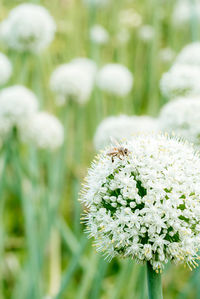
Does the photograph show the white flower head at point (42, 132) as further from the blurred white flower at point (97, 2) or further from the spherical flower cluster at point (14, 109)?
the blurred white flower at point (97, 2)

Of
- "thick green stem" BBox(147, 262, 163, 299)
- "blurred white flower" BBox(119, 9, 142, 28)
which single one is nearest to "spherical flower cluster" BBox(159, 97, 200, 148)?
"thick green stem" BBox(147, 262, 163, 299)

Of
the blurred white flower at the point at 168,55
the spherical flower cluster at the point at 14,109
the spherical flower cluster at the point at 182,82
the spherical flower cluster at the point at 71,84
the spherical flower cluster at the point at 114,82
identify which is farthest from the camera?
the blurred white flower at the point at 168,55

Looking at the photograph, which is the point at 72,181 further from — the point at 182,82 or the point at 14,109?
the point at 182,82

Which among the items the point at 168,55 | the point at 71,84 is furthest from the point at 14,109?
the point at 168,55

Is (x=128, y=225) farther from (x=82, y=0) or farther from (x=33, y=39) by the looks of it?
(x=82, y=0)

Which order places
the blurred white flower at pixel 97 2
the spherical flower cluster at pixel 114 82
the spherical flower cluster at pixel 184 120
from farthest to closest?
1. the blurred white flower at pixel 97 2
2. the spherical flower cluster at pixel 114 82
3. the spherical flower cluster at pixel 184 120

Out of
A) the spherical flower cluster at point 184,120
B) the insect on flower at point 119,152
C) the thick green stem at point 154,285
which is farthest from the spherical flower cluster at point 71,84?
the thick green stem at point 154,285

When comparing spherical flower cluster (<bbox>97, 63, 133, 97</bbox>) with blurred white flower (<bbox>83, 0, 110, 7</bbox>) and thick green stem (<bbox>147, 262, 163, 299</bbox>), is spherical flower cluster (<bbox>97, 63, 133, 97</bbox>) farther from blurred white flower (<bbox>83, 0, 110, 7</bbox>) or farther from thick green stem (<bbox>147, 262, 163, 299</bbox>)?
thick green stem (<bbox>147, 262, 163, 299</bbox>)
